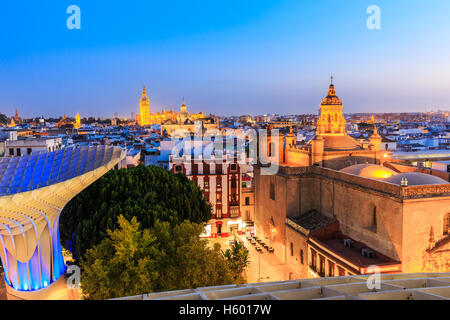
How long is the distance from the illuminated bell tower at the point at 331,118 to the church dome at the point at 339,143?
452 mm

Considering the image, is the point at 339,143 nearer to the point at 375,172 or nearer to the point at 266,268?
the point at 375,172

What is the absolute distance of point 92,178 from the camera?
1873cm

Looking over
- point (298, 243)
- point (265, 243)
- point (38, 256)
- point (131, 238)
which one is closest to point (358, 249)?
point (298, 243)

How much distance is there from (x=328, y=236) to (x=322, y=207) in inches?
142

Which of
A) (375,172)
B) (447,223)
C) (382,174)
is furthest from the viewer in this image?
(375,172)

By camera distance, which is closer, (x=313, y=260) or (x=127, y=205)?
(x=127, y=205)

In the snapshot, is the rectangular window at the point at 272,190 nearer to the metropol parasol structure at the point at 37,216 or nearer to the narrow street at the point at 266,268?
the narrow street at the point at 266,268

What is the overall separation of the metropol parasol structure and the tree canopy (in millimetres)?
1848

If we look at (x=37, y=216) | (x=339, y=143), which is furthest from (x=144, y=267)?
(x=339, y=143)

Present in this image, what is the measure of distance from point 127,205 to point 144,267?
719cm

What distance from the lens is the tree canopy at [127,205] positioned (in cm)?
2127

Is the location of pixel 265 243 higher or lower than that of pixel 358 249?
lower

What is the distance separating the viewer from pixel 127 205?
22234mm
